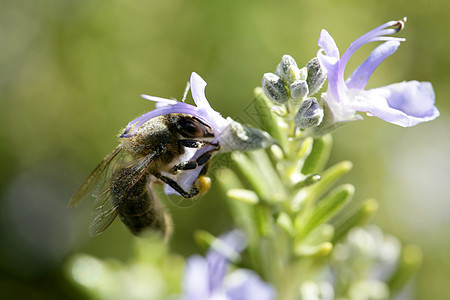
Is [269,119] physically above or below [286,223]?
above

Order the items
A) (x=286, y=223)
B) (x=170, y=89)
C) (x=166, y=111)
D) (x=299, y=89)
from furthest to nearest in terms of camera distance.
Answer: (x=170, y=89)
(x=286, y=223)
(x=166, y=111)
(x=299, y=89)

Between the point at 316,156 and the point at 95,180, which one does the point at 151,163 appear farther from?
the point at 316,156

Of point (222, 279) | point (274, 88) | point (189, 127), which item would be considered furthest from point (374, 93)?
point (222, 279)

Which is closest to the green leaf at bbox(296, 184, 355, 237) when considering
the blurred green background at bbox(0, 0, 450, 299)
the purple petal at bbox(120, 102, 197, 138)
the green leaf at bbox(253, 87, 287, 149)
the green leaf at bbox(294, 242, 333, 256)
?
the green leaf at bbox(294, 242, 333, 256)

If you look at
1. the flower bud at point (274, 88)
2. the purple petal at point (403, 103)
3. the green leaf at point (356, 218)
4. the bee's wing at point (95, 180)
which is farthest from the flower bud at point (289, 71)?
the bee's wing at point (95, 180)

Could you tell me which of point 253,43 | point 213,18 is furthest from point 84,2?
point 253,43

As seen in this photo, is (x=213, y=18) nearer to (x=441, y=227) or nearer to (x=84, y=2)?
(x=84, y=2)

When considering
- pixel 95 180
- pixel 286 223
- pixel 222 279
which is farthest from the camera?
pixel 222 279
